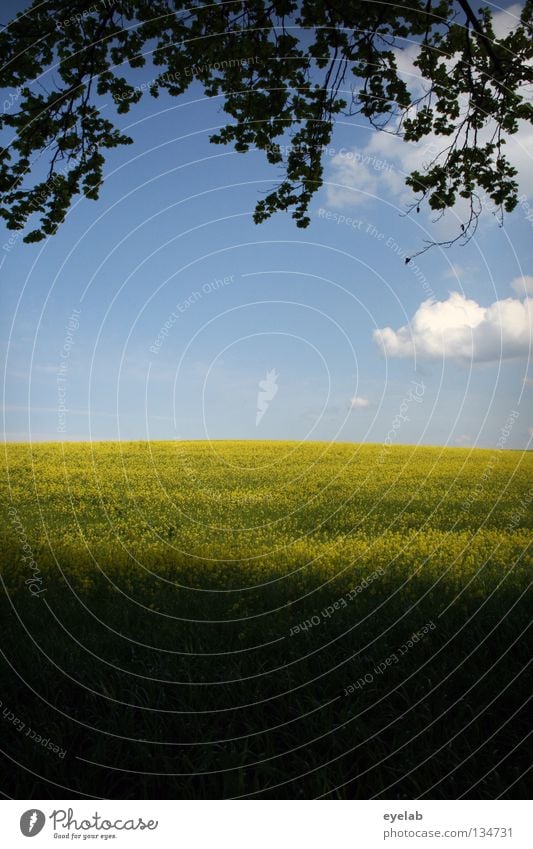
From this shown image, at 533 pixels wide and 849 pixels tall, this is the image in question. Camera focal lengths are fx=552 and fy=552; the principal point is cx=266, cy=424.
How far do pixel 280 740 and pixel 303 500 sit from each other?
1030cm

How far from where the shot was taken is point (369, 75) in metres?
7.90

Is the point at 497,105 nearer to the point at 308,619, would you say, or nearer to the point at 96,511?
the point at 308,619

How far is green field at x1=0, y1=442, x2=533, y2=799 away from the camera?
156 inches

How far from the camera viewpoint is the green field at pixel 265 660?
13.0 ft

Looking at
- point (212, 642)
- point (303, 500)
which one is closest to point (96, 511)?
point (303, 500)

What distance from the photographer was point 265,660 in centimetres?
533
